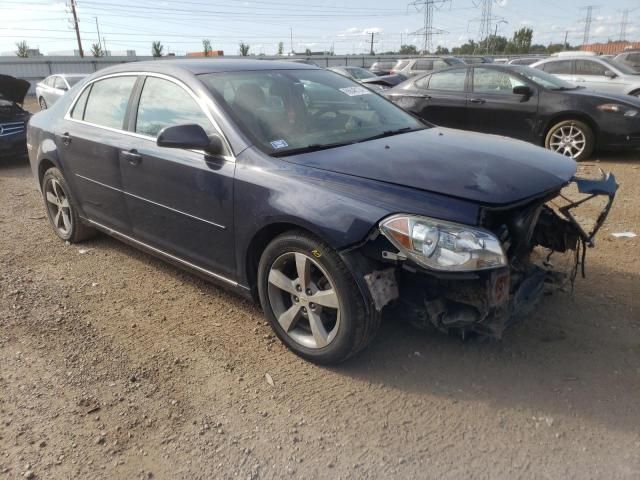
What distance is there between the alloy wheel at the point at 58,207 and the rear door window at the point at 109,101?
893 mm

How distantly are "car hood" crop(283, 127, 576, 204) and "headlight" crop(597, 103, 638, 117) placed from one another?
17.1ft

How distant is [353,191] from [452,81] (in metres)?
7.05

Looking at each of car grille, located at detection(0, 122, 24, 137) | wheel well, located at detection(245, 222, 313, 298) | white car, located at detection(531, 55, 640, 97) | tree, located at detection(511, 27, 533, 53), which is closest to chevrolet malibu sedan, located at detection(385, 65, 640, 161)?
white car, located at detection(531, 55, 640, 97)

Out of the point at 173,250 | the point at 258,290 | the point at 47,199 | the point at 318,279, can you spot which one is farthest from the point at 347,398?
the point at 47,199

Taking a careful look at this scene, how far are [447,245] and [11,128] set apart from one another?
30.9ft

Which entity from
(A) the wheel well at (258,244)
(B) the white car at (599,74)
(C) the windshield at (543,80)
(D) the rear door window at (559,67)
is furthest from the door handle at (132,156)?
(D) the rear door window at (559,67)

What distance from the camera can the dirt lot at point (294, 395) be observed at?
234cm

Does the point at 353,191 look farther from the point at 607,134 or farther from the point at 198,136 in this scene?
the point at 607,134

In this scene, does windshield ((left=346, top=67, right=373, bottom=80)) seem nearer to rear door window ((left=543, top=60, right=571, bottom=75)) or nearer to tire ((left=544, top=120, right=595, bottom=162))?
rear door window ((left=543, top=60, right=571, bottom=75))

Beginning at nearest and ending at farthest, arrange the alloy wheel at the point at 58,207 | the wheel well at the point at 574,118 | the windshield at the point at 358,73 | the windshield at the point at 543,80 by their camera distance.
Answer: the alloy wheel at the point at 58,207 < the wheel well at the point at 574,118 < the windshield at the point at 543,80 < the windshield at the point at 358,73

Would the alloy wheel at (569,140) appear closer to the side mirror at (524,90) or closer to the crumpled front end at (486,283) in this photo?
the side mirror at (524,90)

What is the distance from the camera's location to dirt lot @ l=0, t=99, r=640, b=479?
2.34m

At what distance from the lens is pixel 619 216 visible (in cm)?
542

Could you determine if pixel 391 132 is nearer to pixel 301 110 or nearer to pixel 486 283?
pixel 301 110
